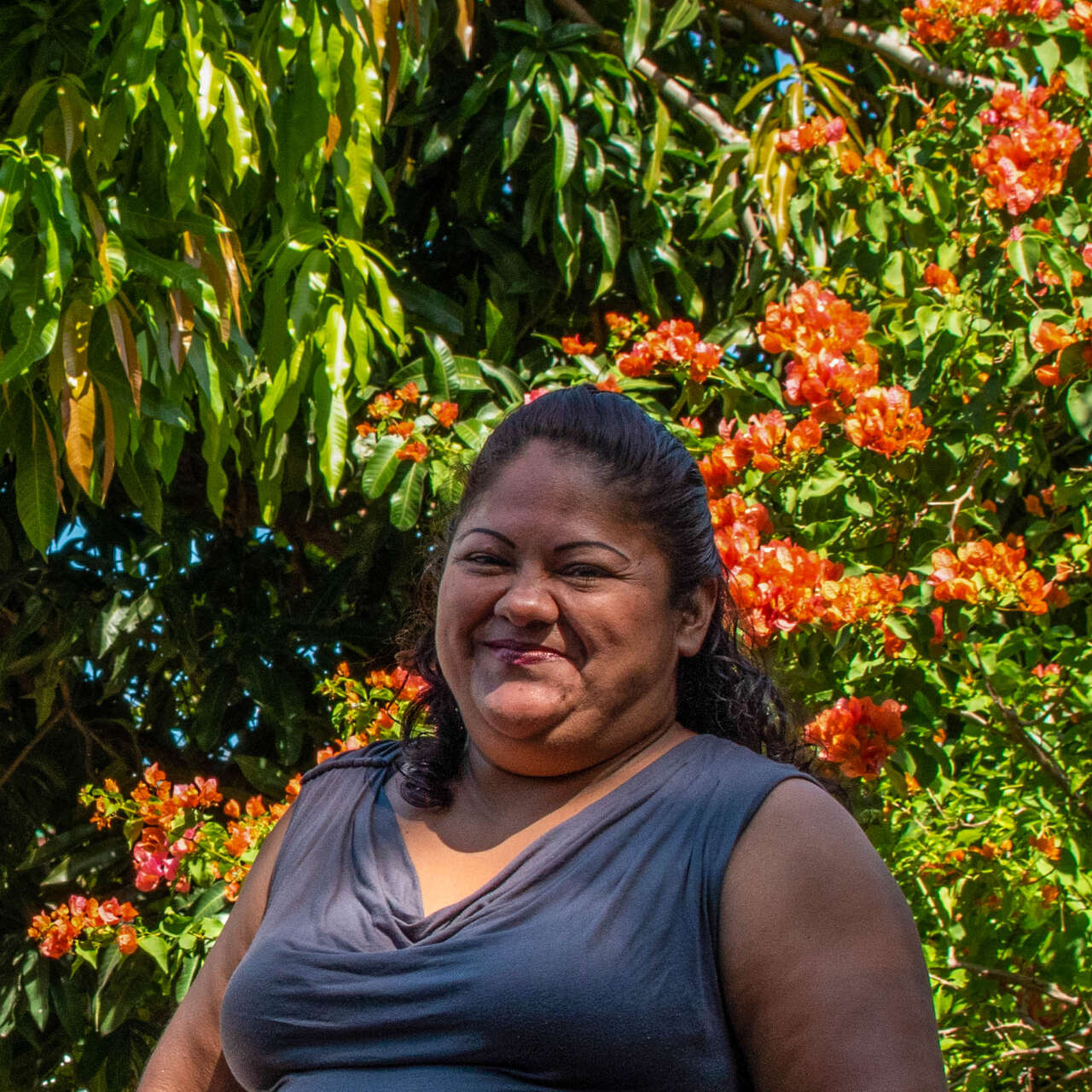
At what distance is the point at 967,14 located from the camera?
288 centimetres

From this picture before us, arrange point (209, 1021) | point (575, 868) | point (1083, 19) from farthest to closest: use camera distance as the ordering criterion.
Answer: point (1083, 19)
point (209, 1021)
point (575, 868)

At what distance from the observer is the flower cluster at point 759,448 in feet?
7.98

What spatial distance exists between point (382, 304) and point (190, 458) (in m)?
1.22

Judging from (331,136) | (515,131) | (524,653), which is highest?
(515,131)

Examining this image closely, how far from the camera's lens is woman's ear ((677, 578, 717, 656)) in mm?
1404

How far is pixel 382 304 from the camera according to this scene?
2744mm

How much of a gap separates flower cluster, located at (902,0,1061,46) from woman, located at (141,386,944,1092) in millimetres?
1801

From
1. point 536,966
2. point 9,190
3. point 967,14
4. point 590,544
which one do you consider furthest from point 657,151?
point 536,966

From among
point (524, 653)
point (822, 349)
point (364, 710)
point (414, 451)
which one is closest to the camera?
point (524, 653)

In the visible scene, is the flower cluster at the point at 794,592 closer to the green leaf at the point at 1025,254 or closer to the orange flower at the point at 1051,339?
the orange flower at the point at 1051,339

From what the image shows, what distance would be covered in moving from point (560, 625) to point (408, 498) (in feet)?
5.73

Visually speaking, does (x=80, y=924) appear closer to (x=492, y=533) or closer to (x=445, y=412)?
(x=445, y=412)

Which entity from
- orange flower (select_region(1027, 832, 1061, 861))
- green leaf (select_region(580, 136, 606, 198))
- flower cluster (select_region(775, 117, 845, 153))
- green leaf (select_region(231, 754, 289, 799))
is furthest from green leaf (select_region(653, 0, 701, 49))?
orange flower (select_region(1027, 832, 1061, 861))

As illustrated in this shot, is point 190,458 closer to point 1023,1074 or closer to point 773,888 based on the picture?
point 1023,1074
